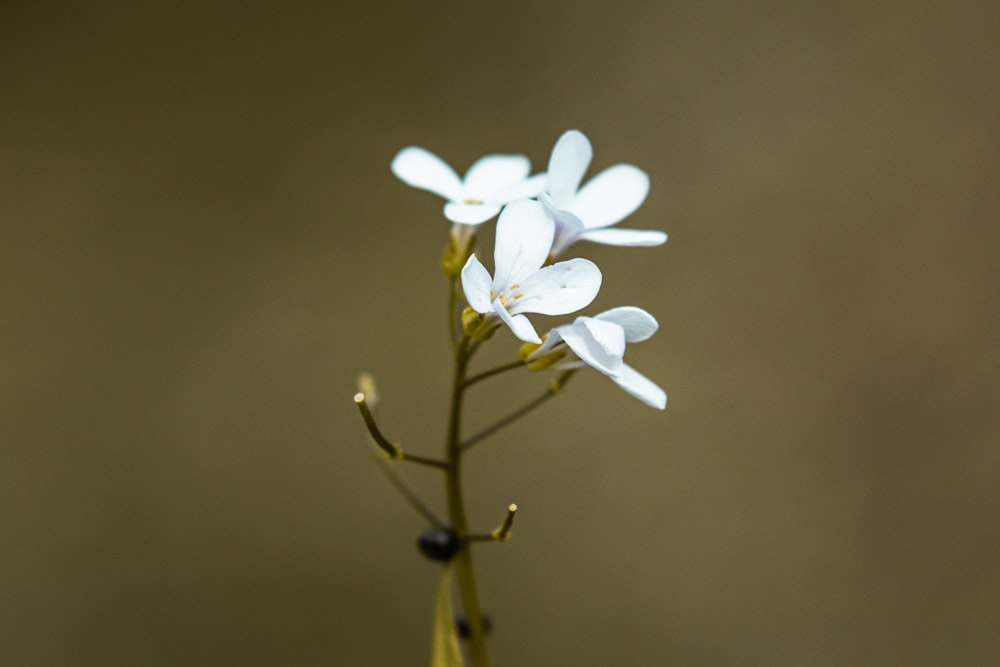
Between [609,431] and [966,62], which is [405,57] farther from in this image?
[966,62]

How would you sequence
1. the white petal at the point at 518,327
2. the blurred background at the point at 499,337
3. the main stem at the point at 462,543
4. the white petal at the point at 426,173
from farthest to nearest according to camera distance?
the blurred background at the point at 499,337 → the white petal at the point at 426,173 → the main stem at the point at 462,543 → the white petal at the point at 518,327

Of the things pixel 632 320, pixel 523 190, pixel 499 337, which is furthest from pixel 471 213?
pixel 499 337

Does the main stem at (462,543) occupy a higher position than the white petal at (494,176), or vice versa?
the white petal at (494,176)

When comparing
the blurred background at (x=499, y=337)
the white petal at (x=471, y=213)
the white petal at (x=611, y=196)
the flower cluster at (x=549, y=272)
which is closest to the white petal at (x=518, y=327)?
the flower cluster at (x=549, y=272)

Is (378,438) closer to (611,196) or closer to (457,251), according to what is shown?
(457,251)

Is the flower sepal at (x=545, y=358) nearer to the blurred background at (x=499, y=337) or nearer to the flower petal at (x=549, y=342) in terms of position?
the flower petal at (x=549, y=342)

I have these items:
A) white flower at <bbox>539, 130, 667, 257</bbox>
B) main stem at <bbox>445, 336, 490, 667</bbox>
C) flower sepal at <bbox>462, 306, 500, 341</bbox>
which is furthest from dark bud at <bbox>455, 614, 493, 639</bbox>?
white flower at <bbox>539, 130, 667, 257</bbox>

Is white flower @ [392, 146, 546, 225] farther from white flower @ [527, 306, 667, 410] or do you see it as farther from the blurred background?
the blurred background
